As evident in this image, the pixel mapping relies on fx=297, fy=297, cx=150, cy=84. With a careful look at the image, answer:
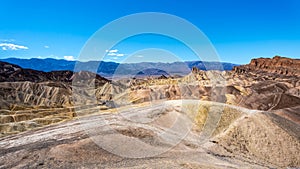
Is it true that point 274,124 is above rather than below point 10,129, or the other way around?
above

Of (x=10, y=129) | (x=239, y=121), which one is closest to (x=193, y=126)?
(x=239, y=121)

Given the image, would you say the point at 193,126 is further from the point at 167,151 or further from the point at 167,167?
the point at 167,167

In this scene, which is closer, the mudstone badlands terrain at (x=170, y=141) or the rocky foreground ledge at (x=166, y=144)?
the rocky foreground ledge at (x=166, y=144)

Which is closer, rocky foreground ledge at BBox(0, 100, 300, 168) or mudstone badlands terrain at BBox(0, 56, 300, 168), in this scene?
rocky foreground ledge at BBox(0, 100, 300, 168)

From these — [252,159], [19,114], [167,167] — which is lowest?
[19,114]

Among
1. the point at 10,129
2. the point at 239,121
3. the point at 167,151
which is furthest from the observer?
the point at 10,129

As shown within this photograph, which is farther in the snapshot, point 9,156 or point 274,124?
point 274,124

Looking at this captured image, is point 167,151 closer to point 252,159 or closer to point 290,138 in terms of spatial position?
point 252,159

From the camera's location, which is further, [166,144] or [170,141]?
[170,141]

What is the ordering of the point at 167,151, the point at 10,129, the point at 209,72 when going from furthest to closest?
the point at 209,72
the point at 10,129
the point at 167,151

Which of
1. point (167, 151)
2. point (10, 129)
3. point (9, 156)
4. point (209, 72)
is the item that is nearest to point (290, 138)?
point (167, 151)
